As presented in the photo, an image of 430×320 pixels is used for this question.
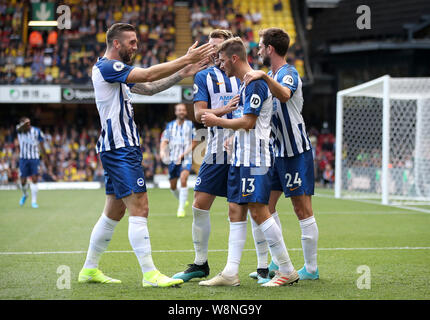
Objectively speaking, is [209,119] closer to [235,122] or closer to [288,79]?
[235,122]

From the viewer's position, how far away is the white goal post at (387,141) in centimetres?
1468

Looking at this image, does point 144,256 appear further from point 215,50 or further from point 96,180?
point 96,180

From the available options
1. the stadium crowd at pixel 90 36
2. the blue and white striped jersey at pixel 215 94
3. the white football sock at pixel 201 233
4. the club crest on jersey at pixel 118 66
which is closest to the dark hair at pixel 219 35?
the blue and white striped jersey at pixel 215 94

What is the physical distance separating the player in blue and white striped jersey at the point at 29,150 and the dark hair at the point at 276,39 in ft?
31.6

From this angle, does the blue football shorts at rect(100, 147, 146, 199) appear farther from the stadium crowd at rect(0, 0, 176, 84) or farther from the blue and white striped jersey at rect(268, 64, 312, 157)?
the stadium crowd at rect(0, 0, 176, 84)

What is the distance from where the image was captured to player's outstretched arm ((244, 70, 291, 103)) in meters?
4.66

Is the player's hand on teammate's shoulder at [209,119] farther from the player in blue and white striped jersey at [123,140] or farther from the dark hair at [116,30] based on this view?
the dark hair at [116,30]

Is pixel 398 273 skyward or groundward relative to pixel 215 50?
groundward

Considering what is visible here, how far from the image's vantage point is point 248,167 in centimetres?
483

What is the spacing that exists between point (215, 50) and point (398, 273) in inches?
104

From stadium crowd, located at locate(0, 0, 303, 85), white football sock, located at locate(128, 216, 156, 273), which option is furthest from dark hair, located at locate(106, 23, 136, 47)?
stadium crowd, located at locate(0, 0, 303, 85)

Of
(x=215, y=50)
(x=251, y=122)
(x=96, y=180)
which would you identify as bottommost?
(x=96, y=180)
